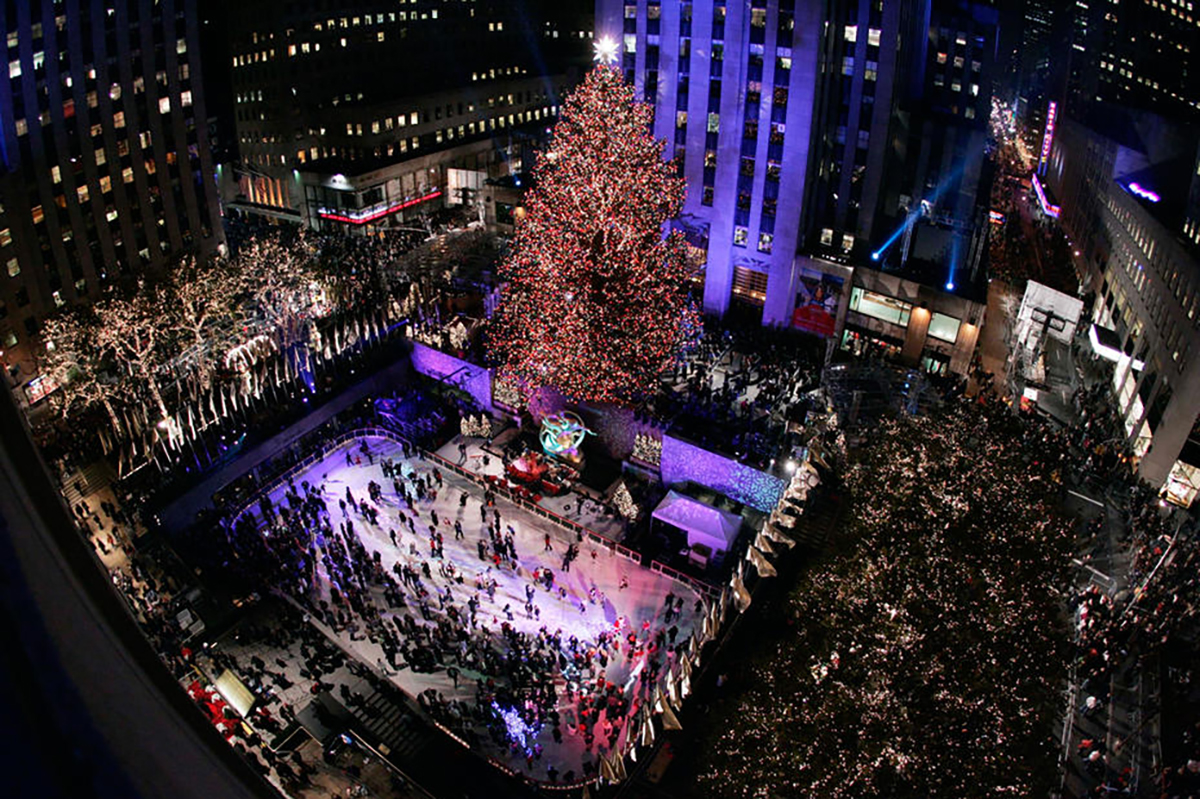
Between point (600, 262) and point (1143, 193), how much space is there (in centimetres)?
3544

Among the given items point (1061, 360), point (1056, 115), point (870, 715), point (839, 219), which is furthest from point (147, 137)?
point (1056, 115)

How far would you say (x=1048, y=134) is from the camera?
2808 inches

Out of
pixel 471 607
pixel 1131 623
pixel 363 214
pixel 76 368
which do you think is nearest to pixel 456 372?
pixel 471 607

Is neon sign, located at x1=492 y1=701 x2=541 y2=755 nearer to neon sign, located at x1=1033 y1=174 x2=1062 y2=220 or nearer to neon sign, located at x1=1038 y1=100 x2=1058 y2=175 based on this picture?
neon sign, located at x1=1033 y1=174 x2=1062 y2=220

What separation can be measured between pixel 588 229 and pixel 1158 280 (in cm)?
2847

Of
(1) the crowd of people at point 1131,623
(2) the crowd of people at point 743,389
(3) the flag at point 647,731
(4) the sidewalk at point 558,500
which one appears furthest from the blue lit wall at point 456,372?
(1) the crowd of people at point 1131,623

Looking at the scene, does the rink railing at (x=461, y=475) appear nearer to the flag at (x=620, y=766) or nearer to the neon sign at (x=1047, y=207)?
the flag at (x=620, y=766)

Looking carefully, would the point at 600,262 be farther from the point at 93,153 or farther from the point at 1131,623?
the point at 93,153

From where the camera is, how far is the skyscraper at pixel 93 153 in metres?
40.0

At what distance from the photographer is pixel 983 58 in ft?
198

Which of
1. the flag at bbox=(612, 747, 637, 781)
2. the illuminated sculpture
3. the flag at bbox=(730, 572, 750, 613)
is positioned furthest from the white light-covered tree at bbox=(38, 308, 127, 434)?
the flag at bbox=(730, 572, 750, 613)

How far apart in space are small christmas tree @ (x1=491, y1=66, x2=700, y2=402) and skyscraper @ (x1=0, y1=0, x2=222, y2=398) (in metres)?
29.6

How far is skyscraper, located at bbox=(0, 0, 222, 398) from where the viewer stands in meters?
40.0

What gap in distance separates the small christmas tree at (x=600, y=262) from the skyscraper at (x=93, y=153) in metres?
29.6
